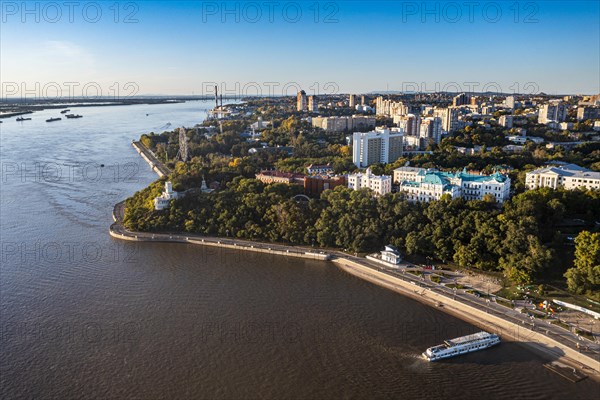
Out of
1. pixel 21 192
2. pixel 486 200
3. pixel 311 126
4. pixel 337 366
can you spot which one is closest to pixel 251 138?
pixel 311 126

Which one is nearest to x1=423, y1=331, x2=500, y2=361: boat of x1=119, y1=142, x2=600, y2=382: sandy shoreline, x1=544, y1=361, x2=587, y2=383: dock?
x1=119, y1=142, x2=600, y2=382: sandy shoreline

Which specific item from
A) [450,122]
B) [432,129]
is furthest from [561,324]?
[450,122]

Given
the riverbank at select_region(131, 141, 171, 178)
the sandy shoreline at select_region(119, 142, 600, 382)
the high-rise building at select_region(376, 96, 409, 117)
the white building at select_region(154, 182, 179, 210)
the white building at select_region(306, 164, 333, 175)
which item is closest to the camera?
the sandy shoreline at select_region(119, 142, 600, 382)

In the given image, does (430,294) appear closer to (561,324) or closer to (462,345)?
(462,345)

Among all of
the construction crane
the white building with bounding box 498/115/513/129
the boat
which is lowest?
the boat

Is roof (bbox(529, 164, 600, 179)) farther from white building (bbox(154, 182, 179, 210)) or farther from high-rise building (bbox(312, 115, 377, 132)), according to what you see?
high-rise building (bbox(312, 115, 377, 132))
